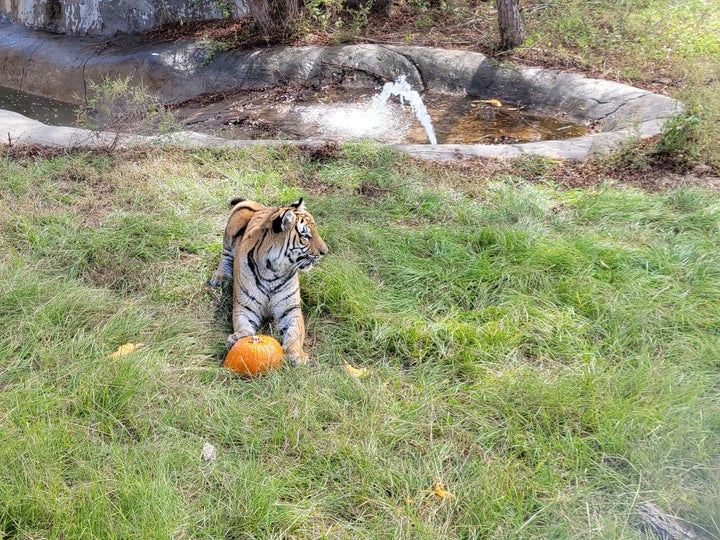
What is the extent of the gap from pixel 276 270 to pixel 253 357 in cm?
63

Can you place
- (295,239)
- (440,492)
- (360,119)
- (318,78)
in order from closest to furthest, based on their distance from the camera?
(440,492) → (295,239) → (360,119) → (318,78)

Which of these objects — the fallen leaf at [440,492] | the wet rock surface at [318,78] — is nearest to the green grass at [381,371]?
the fallen leaf at [440,492]

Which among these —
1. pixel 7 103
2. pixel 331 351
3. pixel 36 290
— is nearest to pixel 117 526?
pixel 331 351

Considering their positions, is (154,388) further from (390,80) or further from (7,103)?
(7,103)

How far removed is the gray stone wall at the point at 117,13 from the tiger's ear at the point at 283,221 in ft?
31.8

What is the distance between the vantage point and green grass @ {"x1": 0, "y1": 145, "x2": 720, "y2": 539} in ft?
8.56

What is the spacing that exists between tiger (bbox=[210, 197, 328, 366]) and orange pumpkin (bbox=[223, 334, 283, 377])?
18 cm

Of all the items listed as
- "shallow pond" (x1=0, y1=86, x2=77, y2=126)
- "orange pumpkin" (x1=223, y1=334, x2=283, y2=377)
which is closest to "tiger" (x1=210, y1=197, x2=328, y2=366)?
"orange pumpkin" (x1=223, y1=334, x2=283, y2=377)

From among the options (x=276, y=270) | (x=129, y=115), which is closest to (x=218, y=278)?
(x=276, y=270)

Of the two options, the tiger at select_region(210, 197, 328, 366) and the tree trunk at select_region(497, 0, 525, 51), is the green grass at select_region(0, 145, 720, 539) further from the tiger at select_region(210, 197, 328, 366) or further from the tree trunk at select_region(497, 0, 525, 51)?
the tree trunk at select_region(497, 0, 525, 51)

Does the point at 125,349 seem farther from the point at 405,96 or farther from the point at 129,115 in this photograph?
the point at 405,96

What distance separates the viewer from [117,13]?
13.2 metres

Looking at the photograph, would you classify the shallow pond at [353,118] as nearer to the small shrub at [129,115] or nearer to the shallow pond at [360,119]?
the shallow pond at [360,119]

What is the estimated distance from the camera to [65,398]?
3.14 meters
